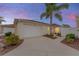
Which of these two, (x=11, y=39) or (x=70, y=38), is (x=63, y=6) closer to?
(x=70, y=38)

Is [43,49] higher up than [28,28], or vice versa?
[28,28]

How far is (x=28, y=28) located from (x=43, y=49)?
1.14 ft

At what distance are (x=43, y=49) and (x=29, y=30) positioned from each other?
318 mm

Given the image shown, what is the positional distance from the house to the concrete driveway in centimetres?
8

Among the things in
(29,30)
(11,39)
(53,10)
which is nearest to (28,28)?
(29,30)

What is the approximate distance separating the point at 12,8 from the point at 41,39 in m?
0.57

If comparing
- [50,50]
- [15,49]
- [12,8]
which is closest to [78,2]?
[50,50]

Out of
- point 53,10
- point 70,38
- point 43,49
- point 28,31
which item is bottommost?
point 43,49

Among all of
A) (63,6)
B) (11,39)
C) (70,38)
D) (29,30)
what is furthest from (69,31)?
(11,39)

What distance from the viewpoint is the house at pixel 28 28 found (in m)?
1.90

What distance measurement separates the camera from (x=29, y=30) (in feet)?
6.29

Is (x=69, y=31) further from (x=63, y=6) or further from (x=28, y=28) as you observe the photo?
(x=28, y=28)

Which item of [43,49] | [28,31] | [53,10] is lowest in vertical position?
[43,49]

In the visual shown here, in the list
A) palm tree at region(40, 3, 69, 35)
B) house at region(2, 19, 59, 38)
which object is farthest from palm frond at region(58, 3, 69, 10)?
house at region(2, 19, 59, 38)
